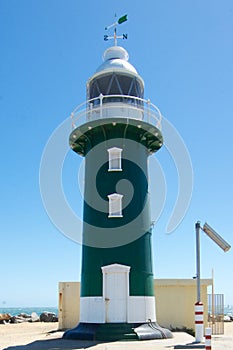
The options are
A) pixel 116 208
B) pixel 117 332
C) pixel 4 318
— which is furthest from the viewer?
pixel 4 318

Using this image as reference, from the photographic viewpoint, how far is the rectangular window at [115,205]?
54.3 feet

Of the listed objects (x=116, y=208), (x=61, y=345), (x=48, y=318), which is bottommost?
(x=48, y=318)

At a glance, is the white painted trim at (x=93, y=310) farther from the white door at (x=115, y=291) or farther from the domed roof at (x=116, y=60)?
the domed roof at (x=116, y=60)

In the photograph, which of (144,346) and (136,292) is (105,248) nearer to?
(136,292)

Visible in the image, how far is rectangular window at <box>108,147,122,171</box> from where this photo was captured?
17.2 meters

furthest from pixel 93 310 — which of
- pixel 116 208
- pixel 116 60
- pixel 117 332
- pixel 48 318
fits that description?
pixel 48 318

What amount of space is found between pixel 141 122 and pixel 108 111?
1.42 m

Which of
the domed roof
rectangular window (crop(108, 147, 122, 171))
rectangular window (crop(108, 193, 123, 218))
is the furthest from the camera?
the domed roof

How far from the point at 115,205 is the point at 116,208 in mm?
118

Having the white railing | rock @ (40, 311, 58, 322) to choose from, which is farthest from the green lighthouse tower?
rock @ (40, 311, 58, 322)

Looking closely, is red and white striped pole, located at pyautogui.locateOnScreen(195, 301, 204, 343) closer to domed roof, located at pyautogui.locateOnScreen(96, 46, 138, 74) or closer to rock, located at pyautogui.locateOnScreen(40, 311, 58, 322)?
domed roof, located at pyautogui.locateOnScreen(96, 46, 138, 74)

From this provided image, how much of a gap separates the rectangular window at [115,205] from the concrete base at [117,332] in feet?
12.5

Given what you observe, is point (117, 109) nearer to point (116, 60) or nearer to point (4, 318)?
point (116, 60)

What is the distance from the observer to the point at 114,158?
1733cm
